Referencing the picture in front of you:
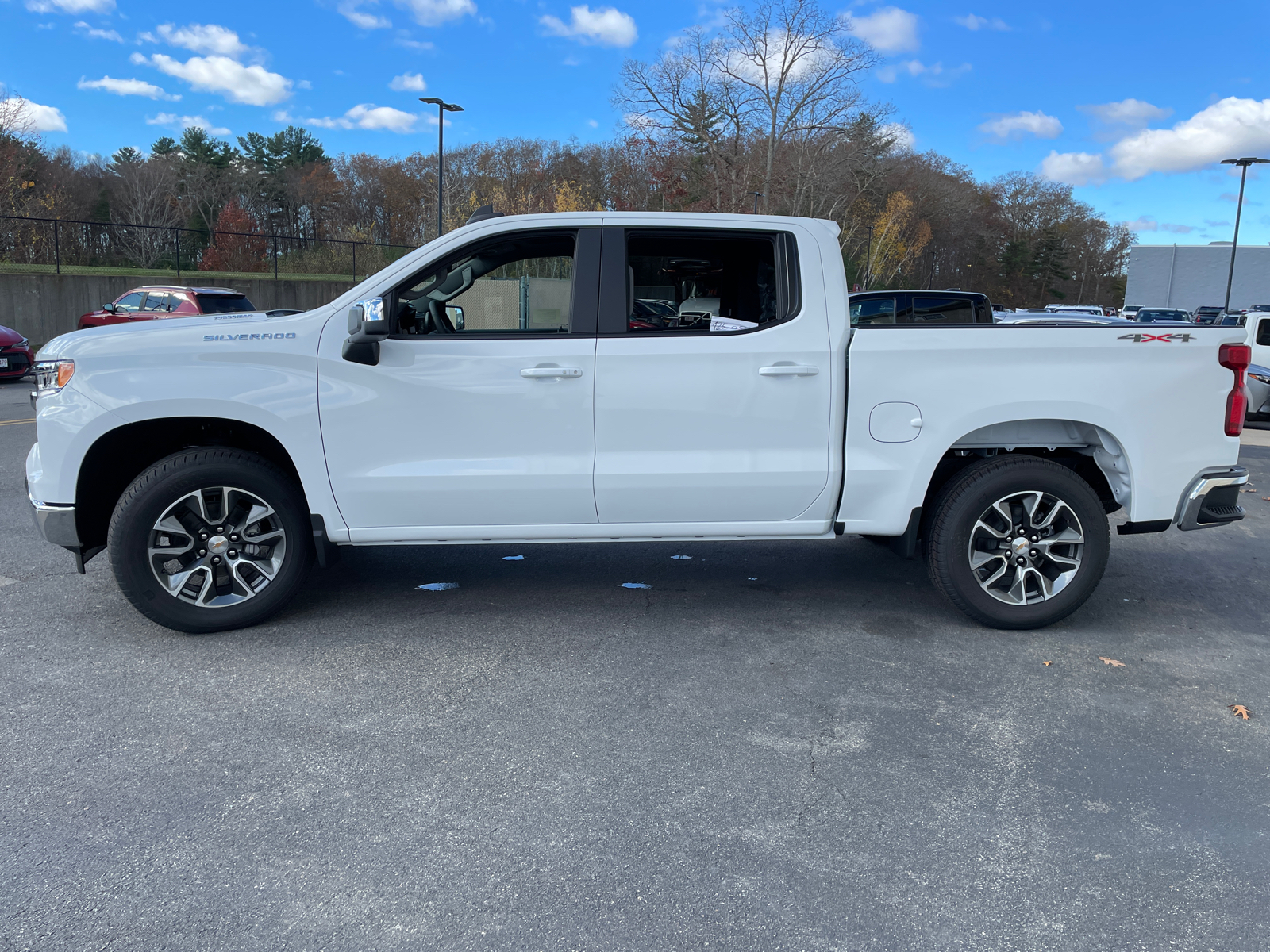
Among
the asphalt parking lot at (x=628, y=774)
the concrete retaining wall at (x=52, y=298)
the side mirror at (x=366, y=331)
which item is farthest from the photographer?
the concrete retaining wall at (x=52, y=298)

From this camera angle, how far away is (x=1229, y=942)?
2.45 metres

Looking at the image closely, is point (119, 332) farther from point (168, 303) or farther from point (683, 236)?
point (168, 303)

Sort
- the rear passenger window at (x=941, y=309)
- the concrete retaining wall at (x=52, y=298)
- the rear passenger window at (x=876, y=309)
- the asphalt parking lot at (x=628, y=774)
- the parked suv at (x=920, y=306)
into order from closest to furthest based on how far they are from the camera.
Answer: the asphalt parking lot at (x=628, y=774)
the parked suv at (x=920, y=306)
the rear passenger window at (x=941, y=309)
the rear passenger window at (x=876, y=309)
the concrete retaining wall at (x=52, y=298)

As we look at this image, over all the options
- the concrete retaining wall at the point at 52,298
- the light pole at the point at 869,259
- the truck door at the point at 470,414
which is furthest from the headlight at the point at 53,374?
the light pole at the point at 869,259

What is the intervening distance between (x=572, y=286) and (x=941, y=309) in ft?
38.1

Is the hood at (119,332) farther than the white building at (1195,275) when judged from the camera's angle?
No

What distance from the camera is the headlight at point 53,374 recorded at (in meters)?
4.31

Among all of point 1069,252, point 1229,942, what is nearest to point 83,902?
point 1229,942

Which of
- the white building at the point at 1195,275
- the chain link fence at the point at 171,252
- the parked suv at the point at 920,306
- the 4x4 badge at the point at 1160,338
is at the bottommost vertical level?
the 4x4 badge at the point at 1160,338

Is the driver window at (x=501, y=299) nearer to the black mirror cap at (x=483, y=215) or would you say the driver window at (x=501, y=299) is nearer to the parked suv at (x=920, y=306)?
the black mirror cap at (x=483, y=215)

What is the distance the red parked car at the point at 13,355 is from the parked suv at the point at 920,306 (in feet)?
47.7

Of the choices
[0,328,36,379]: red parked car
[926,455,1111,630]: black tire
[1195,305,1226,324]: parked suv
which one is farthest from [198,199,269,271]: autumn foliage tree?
[1195,305,1226,324]: parked suv

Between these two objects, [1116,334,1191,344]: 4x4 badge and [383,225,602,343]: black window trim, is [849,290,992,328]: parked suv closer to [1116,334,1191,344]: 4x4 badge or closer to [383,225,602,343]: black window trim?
[1116,334,1191,344]: 4x4 badge

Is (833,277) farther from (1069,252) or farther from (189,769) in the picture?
(1069,252)
